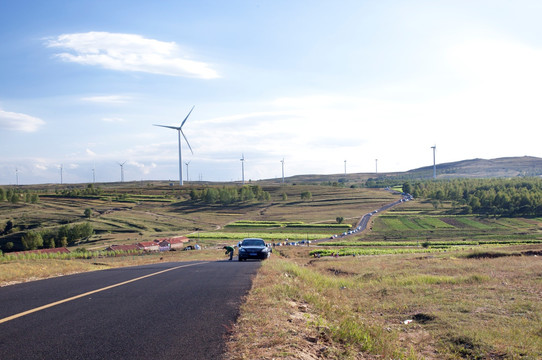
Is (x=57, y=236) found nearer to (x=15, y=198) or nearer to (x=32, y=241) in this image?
(x=32, y=241)

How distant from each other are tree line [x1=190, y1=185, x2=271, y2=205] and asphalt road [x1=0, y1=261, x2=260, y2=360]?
156m

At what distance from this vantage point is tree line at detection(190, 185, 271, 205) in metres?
168

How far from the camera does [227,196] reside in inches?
6698

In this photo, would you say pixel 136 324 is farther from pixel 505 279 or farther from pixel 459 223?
pixel 459 223

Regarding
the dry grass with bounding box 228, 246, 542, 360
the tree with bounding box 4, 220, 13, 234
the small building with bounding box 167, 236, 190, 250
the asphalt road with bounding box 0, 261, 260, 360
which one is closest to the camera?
the asphalt road with bounding box 0, 261, 260, 360

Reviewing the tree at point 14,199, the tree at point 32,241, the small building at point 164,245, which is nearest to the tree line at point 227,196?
the tree at point 14,199

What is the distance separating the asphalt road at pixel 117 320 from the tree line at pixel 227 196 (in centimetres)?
15578

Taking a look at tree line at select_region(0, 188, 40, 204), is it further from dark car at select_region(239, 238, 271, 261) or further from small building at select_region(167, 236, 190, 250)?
dark car at select_region(239, 238, 271, 261)

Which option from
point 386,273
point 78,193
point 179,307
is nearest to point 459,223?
point 386,273

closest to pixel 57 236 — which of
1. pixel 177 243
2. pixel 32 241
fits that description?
pixel 32 241

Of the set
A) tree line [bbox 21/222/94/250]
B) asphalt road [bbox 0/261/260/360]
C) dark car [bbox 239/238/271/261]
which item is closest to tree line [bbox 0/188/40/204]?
tree line [bbox 21/222/94/250]

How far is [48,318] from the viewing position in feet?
27.0

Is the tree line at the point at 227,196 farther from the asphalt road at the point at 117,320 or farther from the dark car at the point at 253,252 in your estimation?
the asphalt road at the point at 117,320

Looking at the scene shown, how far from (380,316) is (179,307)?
743 centimetres
